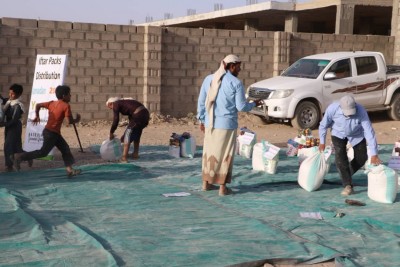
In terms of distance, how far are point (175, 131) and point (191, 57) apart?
2.43 metres

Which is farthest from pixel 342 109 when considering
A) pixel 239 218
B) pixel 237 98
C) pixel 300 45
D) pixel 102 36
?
pixel 300 45

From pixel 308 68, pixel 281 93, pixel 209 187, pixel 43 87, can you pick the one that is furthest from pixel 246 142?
pixel 308 68

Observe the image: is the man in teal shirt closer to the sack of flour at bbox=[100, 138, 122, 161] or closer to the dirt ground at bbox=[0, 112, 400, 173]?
the sack of flour at bbox=[100, 138, 122, 161]

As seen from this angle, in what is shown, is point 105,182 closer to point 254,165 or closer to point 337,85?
point 254,165

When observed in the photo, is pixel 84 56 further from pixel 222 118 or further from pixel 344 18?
pixel 344 18

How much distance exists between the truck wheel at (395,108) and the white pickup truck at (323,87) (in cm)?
2

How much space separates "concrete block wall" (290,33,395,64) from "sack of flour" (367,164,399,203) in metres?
10.4

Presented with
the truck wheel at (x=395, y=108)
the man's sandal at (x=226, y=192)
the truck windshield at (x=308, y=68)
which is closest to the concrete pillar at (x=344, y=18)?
the truck wheel at (x=395, y=108)

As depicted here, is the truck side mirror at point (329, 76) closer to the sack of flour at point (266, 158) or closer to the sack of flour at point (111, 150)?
the sack of flour at point (266, 158)

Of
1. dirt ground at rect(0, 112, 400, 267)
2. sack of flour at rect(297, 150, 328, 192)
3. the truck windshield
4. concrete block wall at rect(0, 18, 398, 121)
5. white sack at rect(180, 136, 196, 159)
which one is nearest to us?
sack of flour at rect(297, 150, 328, 192)

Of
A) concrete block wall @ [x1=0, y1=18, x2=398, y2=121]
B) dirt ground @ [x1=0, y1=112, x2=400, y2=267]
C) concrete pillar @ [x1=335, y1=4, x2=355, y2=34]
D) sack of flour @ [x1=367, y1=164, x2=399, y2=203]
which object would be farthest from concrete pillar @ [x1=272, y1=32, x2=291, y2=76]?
sack of flour @ [x1=367, y1=164, x2=399, y2=203]

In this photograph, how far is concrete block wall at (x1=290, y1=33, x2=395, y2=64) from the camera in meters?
17.3

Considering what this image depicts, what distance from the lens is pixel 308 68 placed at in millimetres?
14781

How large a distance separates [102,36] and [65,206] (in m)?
8.79
